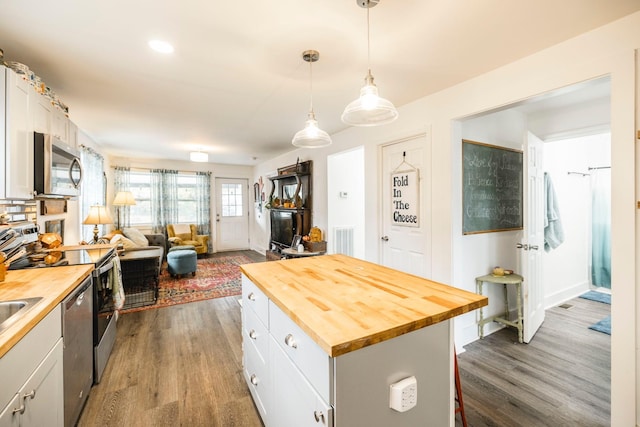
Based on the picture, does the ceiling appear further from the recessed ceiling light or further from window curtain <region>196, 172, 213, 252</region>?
window curtain <region>196, 172, 213, 252</region>

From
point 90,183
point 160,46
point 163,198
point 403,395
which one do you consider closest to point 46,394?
point 403,395

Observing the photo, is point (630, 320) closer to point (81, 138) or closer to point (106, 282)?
point (106, 282)

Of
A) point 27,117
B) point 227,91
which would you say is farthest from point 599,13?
point 27,117

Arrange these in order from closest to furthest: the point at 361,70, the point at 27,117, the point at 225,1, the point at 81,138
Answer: the point at 225,1 < the point at 27,117 < the point at 361,70 < the point at 81,138

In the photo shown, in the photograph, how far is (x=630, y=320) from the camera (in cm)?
157

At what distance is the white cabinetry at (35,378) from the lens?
994 mm

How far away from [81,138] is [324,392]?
16.7 feet

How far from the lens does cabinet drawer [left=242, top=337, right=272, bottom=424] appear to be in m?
1.56

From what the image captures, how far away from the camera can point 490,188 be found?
2949mm

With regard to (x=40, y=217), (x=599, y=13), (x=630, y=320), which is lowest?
(x=630, y=320)

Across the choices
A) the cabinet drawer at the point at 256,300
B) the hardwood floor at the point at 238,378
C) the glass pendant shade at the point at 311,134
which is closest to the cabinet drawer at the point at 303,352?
the cabinet drawer at the point at 256,300

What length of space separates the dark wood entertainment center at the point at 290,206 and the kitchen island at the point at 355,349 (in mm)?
3318

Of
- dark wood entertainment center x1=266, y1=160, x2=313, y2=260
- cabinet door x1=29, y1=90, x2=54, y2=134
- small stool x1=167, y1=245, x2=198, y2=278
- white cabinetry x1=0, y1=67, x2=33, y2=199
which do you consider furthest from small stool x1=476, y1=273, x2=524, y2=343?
small stool x1=167, y1=245, x2=198, y2=278

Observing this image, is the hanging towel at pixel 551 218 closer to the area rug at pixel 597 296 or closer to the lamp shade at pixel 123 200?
the area rug at pixel 597 296
